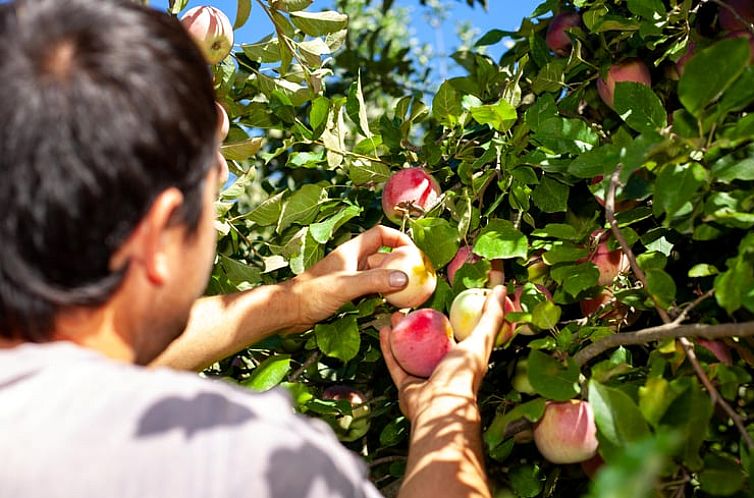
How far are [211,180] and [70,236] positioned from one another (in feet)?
0.50

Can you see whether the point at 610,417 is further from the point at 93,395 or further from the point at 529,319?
the point at 93,395

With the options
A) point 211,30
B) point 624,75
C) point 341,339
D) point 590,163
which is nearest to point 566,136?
point 590,163

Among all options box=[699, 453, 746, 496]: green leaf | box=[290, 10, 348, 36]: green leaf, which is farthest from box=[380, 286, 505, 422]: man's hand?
box=[290, 10, 348, 36]: green leaf

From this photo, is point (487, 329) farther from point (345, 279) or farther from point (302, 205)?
point (302, 205)

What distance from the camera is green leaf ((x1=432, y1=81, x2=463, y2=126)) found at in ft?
5.31

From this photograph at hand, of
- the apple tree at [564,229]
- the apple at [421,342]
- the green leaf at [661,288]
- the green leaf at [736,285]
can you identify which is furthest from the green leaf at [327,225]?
the green leaf at [736,285]

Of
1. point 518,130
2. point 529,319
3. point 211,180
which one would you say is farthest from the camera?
point 518,130

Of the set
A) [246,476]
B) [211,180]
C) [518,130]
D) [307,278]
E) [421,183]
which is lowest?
[307,278]

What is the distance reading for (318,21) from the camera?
5.80 feet

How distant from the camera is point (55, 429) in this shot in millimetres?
681

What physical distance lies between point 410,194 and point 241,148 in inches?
15.2

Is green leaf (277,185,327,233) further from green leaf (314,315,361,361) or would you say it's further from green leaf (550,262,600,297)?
green leaf (550,262,600,297)

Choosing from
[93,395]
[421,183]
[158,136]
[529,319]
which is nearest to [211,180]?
[158,136]

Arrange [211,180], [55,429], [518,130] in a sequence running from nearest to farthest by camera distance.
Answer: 1. [55,429]
2. [211,180]
3. [518,130]
